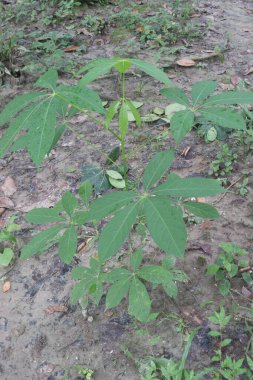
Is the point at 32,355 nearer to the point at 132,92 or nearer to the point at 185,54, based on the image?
the point at 132,92

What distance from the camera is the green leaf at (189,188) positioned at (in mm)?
1499

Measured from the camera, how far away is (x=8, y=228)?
258cm

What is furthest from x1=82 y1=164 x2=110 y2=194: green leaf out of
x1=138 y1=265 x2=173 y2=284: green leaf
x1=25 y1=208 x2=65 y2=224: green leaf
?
x1=138 y1=265 x2=173 y2=284: green leaf

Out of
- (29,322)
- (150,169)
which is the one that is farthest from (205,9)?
(29,322)

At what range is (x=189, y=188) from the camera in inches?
59.9

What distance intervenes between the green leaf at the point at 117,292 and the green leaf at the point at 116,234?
38cm

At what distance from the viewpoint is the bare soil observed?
6.46ft

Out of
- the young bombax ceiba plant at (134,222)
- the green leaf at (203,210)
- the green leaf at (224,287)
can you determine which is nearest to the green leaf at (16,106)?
the young bombax ceiba plant at (134,222)

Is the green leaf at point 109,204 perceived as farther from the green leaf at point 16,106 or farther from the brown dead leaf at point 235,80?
the brown dead leaf at point 235,80

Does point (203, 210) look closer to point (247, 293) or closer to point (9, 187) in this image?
point (247, 293)

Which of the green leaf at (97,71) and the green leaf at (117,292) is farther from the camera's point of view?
the green leaf at (117,292)

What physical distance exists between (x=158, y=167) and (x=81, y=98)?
1.40 feet


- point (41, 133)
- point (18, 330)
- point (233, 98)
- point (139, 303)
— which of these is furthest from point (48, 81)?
point (18, 330)

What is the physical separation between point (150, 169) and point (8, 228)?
129cm
